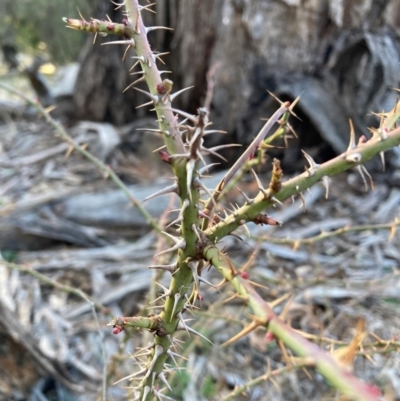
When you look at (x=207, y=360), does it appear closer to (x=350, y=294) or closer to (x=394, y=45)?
(x=350, y=294)

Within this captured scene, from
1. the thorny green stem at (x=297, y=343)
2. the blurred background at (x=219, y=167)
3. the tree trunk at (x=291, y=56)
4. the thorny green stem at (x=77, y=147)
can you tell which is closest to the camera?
the thorny green stem at (x=297, y=343)

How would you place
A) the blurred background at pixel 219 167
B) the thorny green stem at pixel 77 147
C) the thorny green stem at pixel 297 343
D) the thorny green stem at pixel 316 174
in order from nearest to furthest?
1. the thorny green stem at pixel 297 343
2. the thorny green stem at pixel 316 174
3. the thorny green stem at pixel 77 147
4. the blurred background at pixel 219 167

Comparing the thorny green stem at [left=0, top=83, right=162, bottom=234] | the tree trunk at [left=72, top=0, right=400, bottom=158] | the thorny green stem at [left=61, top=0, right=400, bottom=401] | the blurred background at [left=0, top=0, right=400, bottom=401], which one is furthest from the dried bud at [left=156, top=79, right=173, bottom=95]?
the tree trunk at [left=72, top=0, right=400, bottom=158]

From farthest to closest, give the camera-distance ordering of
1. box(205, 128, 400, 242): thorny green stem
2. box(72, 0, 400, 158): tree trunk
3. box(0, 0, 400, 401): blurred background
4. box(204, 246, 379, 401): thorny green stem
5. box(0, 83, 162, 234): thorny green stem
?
box(72, 0, 400, 158): tree trunk, box(0, 0, 400, 401): blurred background, box(0, 83, 162, 234): thorny green stem, box(205, 128, 400, 242): thorny green stem, box(204, 246, 379, 401): thorny green stem

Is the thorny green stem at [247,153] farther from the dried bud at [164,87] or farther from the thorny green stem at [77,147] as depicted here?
the thorny green stem at [77,147]

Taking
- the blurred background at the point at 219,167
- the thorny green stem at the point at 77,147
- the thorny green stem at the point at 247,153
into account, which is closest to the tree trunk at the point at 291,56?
the blurred background at the point at 219,167

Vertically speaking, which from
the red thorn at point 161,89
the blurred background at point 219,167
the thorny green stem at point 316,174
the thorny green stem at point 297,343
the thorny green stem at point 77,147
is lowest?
the blurred background at point 219,167

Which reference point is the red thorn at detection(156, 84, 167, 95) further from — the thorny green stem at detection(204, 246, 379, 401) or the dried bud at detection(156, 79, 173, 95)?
the thorny green stem at detection(204, 246, 379, 401)

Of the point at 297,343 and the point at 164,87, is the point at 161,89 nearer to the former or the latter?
the point at 164,87
